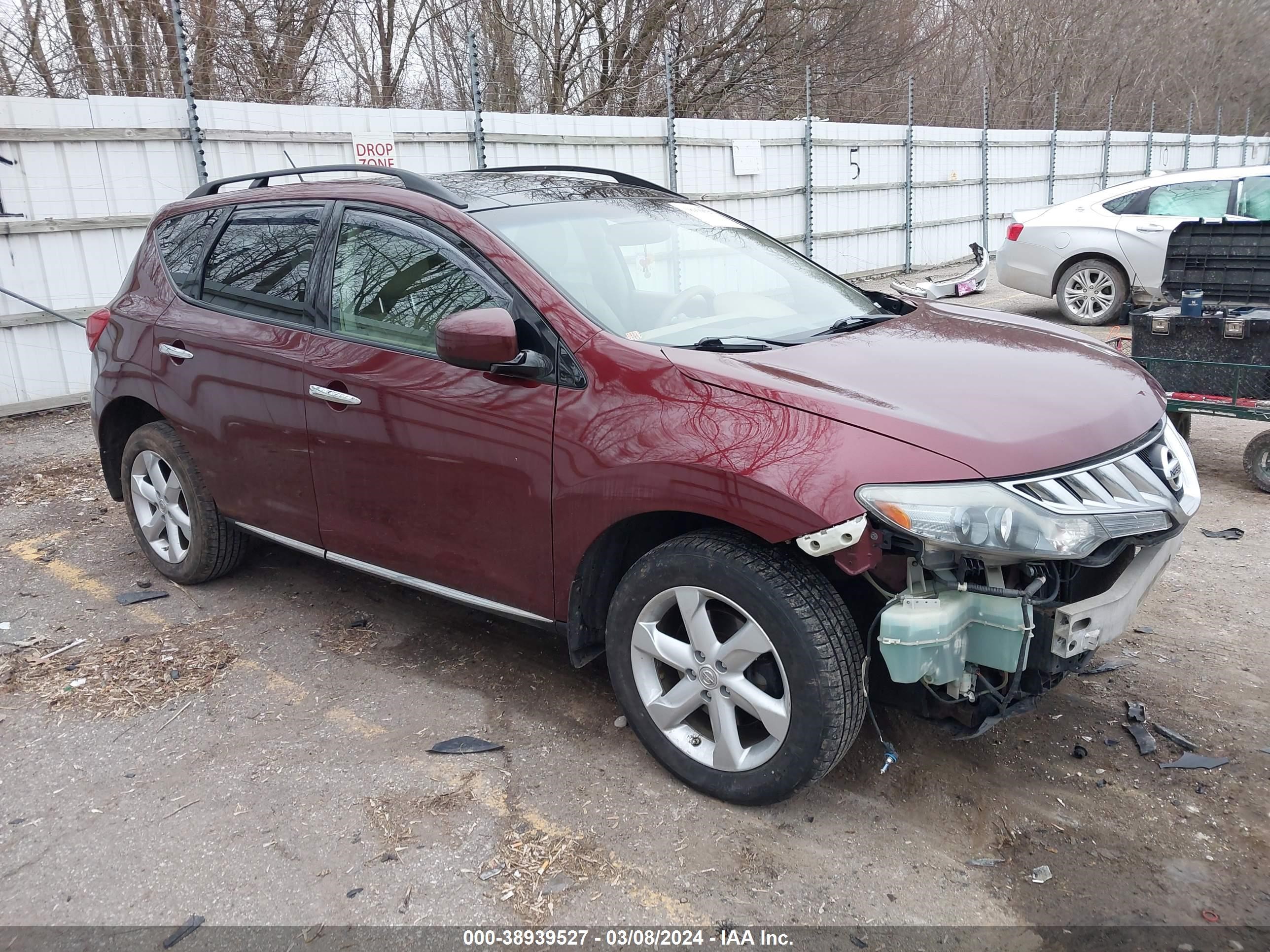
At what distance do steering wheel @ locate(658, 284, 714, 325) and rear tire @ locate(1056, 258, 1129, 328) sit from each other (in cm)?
820

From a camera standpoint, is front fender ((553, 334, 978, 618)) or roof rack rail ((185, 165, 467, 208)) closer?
front fender ((553, 334, 978, 618))

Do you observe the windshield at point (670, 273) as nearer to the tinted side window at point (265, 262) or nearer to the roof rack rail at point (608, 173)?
the roof rack rail at point (608, 173)

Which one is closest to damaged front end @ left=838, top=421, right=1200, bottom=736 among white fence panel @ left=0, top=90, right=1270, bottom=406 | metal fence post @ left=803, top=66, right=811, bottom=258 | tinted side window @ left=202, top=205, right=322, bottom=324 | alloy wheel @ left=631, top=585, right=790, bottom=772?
alloy wheel @ left=631, top=585, right=790, bottom=772

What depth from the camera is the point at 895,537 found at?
100 inches

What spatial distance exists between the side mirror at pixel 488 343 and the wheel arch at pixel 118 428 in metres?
2.31

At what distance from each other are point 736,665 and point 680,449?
0.62 meters

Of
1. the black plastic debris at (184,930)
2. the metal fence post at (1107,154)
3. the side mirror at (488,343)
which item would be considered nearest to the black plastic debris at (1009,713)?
the side mirror at (488,343)

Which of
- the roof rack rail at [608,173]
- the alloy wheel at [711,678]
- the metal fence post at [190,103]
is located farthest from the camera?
the metal fence post at [190,103]

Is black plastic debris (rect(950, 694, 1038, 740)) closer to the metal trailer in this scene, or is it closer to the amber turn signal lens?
the amber turn signal lens

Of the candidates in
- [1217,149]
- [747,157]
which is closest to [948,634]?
[747,157]

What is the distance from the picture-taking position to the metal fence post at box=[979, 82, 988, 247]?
58.9ft

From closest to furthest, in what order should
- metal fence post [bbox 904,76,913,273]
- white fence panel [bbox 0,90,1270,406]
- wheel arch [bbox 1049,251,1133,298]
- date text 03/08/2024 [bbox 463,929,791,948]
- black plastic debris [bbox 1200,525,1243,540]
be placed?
date text 03/08/2024 [bbox 463,929,791,948]
black plastic debris [bbox 1200,525,1243,540]
white fence panel [bbox 0,90,1270,406]
wheel arch [bbox 1049,251,1133,298]
metal fence post [bbox 904,76,913,273]

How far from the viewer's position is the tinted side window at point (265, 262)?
3.87m

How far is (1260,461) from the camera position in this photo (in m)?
5.66
